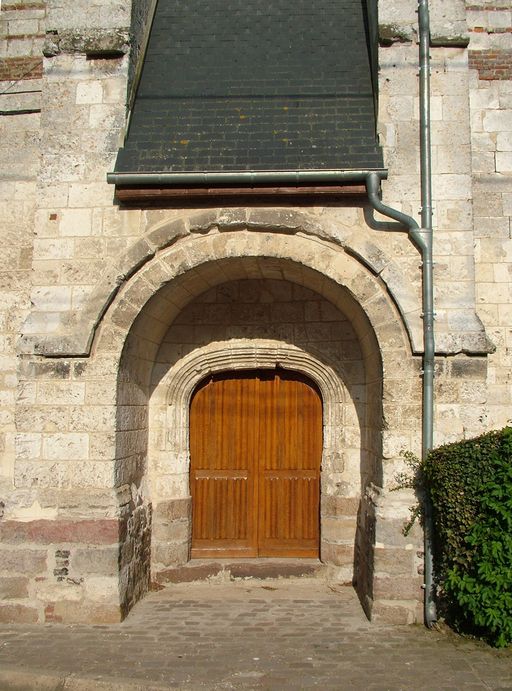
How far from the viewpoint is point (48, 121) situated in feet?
18.2

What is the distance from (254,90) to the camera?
19.3 feet

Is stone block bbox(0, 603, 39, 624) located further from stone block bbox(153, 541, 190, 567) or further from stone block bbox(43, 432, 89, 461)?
stone block bbox(153, 541, 190, 567)

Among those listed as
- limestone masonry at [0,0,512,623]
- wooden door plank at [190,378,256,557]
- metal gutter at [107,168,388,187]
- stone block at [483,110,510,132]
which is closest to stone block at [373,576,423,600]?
limestone masonry at [0,0,512,623]

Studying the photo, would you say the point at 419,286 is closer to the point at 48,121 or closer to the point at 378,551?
the point at 378,551

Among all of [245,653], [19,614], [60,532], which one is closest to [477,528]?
[245,653]

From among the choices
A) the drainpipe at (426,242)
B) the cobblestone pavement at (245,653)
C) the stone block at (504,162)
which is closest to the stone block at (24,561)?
the cobblestone pavement at (245,653)

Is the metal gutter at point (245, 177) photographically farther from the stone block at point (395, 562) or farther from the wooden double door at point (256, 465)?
the stone block at point (395, 562)

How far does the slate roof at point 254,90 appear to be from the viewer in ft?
17.5

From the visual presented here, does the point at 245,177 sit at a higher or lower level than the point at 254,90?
lower

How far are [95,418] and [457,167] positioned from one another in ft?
12.0

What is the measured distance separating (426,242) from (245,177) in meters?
1.55

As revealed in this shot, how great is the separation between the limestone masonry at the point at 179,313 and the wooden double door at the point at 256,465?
224 millimetres

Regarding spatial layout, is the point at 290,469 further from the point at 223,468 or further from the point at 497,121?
the point at 497,121

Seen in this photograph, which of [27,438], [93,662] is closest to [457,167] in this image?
[27,438]
